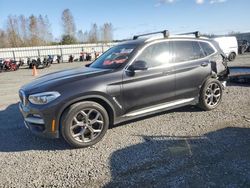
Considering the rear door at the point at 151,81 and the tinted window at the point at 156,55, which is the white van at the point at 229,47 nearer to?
the tinted window at the point at 156,55

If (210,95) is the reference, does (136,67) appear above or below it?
above

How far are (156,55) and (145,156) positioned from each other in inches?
90.3

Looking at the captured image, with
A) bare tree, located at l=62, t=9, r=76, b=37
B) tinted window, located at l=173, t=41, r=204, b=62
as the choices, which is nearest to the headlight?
tinted window, located at l=173, t=41, r=204, b=62

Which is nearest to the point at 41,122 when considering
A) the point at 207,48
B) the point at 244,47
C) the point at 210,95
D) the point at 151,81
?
the point at 151,81

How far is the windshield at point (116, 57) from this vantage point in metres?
5.48

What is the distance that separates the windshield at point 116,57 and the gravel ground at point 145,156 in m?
1.30

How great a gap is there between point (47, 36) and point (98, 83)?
61.6 meters

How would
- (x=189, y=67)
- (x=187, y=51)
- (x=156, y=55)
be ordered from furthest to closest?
(x=187, y=51), (x=189, y=67), (x=156, y=55)

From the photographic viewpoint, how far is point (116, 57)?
5.78 meters

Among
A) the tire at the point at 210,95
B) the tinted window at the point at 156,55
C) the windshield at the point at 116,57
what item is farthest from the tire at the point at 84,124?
the tire at the point at 210,95

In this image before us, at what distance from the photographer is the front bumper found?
458 cm

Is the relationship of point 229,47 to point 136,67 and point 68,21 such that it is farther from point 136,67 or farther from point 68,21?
point 68,21

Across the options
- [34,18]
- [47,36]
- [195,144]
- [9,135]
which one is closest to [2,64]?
[9,135]

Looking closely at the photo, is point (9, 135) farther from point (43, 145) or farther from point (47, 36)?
point (47, 36)
